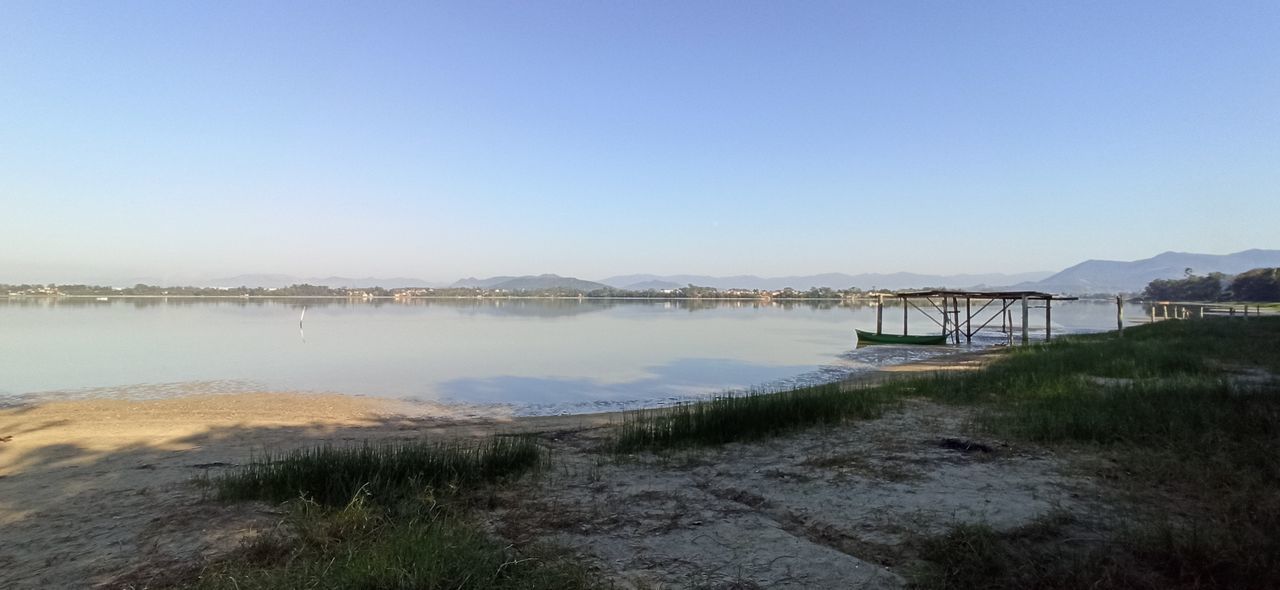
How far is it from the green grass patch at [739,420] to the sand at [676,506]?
0.39m

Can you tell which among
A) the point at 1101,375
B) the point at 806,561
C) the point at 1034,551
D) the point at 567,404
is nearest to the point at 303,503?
the point at 806,561

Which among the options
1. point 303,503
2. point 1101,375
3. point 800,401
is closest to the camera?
point 303,503

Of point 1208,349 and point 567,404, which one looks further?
point 1208,349

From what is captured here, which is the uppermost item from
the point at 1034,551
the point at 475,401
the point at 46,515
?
the point at 1034,551

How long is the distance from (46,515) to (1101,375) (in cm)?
1650

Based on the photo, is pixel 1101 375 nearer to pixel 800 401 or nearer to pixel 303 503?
pixel 800 401

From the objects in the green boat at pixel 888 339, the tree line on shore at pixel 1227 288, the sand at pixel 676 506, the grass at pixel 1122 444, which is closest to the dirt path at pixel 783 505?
the sand at pixel 676 506

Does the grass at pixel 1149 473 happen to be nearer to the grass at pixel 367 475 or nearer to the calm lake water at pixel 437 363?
the grass at pixel 367 475

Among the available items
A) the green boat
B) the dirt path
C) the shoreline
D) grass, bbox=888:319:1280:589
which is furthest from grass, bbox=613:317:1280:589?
the green boat

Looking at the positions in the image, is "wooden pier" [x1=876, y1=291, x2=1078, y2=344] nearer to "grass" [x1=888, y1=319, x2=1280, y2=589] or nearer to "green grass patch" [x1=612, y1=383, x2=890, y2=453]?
"grass" [x1=888, y1=319, x2=1280, y2=589]

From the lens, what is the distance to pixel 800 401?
9.14m

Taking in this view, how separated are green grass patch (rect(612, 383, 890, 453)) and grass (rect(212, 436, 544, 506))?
2073mm

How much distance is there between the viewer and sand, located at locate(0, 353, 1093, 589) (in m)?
3.83

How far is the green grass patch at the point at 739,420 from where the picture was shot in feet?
25.4
